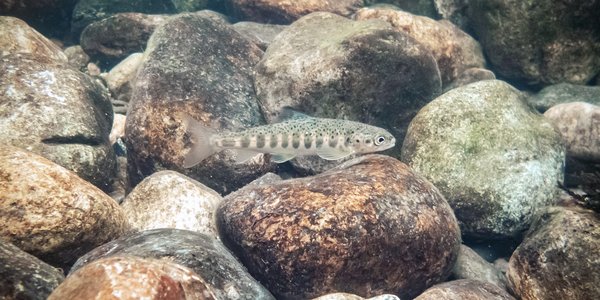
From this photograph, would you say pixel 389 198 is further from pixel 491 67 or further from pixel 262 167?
pixel 491 67

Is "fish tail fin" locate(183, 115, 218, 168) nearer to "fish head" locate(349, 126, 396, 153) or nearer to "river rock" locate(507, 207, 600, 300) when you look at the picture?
Answer: "fish head" locate(349, 126, 396, 153)

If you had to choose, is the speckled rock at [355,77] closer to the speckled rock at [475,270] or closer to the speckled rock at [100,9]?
the speckled rock at [475,270]

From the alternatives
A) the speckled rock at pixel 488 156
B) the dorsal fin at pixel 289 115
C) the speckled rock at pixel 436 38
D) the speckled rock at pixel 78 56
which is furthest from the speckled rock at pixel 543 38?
the speckled rock at pixel 78 56

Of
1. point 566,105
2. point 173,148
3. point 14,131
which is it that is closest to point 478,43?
point 566,105

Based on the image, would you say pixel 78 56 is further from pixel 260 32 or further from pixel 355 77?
pixel 355 77

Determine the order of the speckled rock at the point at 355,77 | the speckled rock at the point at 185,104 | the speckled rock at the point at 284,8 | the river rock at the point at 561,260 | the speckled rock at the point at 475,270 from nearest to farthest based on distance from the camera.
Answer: the river rock at the point at 561,260, the speckled rock at the point at 475,270, the speckled rock at the point at 185,104, the speckled rock at the point at 355,77, the speckled rock at the point at 284,8

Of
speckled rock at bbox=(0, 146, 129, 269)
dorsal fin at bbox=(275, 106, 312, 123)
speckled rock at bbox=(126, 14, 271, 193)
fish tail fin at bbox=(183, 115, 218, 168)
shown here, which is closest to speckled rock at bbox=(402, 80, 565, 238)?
dorsal fin at bbox=(275, 106, 312, 123)

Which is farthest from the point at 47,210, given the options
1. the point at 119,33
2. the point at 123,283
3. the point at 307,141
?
the point at 119,33
